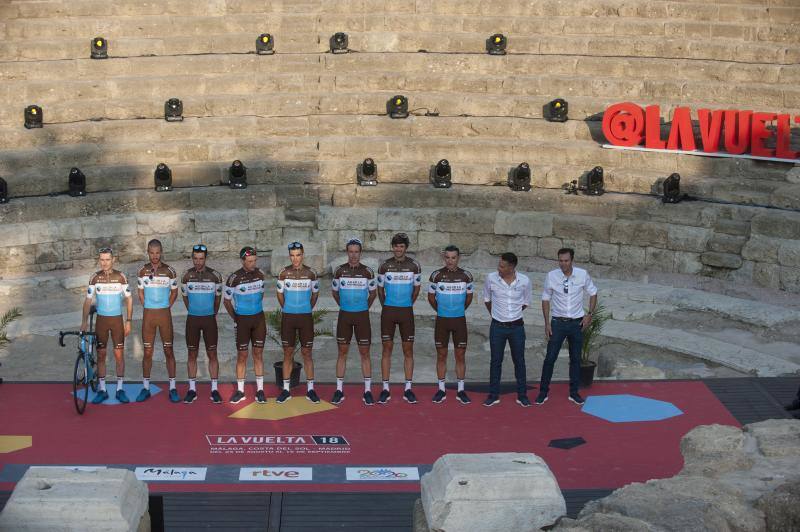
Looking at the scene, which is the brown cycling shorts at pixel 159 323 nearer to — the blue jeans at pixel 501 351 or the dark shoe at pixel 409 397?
the dark shoe at pixel 409 397

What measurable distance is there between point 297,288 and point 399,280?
1.34 meters

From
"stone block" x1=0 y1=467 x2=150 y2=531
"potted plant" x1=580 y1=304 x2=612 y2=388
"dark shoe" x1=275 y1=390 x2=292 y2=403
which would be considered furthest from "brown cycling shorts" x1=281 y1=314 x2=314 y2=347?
"stone block" x1=0 y1=467 x2=150 y2=531

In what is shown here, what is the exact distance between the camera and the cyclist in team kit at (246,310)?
1588 centimetres

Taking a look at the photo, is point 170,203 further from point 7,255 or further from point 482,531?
point 482,531

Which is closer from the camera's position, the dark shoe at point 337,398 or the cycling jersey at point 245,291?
the cycling jersey at point 245,291

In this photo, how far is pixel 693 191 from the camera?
23219 millimetres

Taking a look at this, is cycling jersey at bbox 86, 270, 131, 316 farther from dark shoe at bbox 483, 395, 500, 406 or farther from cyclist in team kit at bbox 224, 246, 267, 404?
dark shoe at bbox 483, 395, 500, 406

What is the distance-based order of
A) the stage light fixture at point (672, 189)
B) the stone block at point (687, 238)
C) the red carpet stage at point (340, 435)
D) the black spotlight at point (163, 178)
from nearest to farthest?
the red carpet stage at point (340, 435) < the stone block at point (687, 238) < the stage light fixture at point (672, 189) < the black spotlight at point (163, 178)

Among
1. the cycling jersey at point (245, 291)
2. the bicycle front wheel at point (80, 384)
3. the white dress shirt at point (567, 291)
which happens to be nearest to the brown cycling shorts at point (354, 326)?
the cycling jersey at point (245, 291)

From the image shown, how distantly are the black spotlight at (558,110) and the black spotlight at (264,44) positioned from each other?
618 cm

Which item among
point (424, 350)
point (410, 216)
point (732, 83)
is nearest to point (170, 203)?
point (410, 216)

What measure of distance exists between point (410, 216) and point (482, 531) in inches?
535

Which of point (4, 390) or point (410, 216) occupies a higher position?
point (410, 216)

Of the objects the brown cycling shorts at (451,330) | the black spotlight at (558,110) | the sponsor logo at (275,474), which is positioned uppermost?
the black spotlight at (558,110)
